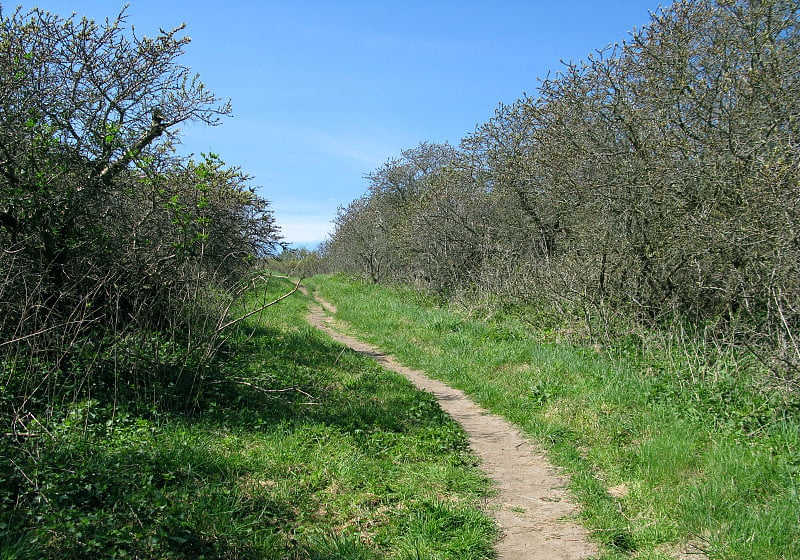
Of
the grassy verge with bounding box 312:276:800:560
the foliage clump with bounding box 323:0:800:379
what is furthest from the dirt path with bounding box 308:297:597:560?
the foliage clump with bounding box 323:0:800:379

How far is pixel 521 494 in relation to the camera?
4754 millimetres

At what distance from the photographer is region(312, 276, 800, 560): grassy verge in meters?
3.88

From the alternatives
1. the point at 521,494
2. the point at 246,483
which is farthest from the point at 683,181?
the point at 246,483

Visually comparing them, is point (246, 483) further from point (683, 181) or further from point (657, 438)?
point (683, 181)

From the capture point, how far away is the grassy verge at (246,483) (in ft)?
11.3

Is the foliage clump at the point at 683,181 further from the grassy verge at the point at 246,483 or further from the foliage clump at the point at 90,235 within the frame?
the foliage clump at the point at 90,235

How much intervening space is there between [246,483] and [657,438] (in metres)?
3.67

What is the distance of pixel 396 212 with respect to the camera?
2752 centimetres

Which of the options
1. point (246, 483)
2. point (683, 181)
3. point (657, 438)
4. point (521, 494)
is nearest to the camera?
point (246, 483)

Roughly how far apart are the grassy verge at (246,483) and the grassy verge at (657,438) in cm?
100

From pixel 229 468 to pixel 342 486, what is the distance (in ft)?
3.00

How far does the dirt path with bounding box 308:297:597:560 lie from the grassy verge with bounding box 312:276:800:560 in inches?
6.7

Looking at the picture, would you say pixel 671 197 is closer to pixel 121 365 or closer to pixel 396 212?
pixel 121 365

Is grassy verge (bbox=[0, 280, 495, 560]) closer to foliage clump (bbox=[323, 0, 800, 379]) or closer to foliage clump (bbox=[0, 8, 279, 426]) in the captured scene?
foliage clump (bbox=[0, 8, 279, 426])
